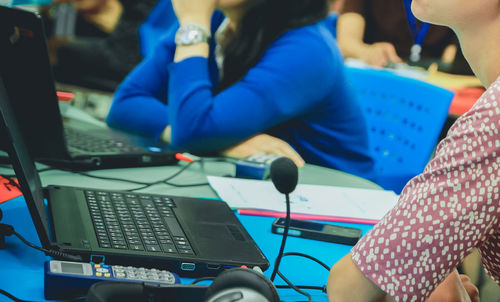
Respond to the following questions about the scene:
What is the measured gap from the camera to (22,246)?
2.52 ft

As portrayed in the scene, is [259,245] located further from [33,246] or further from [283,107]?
[283,107]

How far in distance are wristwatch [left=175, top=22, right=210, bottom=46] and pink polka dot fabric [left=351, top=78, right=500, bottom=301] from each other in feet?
3.52

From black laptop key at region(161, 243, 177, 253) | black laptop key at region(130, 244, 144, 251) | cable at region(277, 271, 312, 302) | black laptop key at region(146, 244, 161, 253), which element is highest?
black laptop key at region(130, 244, 144, 251)

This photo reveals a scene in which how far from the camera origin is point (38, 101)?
3.51ft

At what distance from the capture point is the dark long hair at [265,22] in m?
1.56

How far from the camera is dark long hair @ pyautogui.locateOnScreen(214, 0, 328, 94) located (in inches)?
61.4

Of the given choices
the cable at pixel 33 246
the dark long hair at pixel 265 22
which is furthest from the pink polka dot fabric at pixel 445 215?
the dark long hair at pixel 265 22

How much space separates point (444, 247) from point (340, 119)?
1.04 meters

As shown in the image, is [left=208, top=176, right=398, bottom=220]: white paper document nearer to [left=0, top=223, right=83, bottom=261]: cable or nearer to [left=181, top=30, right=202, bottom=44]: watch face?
[left=0, top=223, right=83, bottom=261]: cable

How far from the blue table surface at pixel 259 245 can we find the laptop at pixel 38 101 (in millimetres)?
184

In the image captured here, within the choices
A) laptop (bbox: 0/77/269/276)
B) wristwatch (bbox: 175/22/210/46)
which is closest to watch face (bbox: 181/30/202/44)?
wristwatch (bbox: 175/22/210/46)

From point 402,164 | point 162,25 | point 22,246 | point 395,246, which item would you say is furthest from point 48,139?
point 162,25

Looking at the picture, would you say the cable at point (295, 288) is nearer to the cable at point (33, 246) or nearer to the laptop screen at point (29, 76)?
the cable at point (33, 246)

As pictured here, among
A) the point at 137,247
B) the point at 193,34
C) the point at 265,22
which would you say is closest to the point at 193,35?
the point at 193,34
